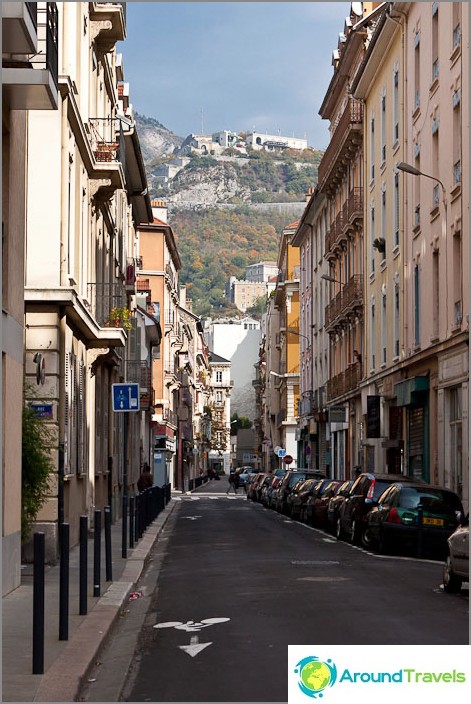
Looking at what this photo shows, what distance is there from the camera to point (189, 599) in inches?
593

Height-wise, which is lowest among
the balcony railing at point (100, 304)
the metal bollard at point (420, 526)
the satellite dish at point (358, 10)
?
the metal bollard at point (420, 526)

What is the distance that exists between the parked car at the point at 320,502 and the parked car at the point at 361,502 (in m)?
4.96

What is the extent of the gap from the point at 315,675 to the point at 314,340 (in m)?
63.9

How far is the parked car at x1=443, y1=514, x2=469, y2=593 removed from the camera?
15.3 metres

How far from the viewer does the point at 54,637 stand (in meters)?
11.4

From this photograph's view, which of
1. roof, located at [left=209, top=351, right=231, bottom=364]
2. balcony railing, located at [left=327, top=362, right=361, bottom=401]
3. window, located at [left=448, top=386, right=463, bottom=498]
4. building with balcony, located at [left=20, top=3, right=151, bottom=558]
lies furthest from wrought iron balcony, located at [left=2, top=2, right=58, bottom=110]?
roof, located at [left=209, top=351, right=231, bottom=364]

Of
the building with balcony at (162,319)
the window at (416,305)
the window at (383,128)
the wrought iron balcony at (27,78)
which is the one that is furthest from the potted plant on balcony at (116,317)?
the building with balcony at (162,319)

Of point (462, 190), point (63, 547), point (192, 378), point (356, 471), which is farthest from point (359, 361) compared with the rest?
point (192, 378)

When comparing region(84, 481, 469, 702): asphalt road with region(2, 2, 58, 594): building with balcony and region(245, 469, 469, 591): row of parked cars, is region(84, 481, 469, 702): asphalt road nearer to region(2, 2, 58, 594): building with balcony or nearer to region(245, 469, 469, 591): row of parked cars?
region(245, 469, 469, 591): row of parked cars

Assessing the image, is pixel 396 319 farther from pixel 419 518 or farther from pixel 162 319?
pixel 162 319

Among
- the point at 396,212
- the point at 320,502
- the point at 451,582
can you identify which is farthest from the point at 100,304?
the point at 451,582

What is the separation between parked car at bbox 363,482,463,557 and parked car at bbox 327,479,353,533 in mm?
6313

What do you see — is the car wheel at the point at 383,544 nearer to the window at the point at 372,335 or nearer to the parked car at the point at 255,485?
the window at the point at 372,335

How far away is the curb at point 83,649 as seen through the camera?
29.1 feet
